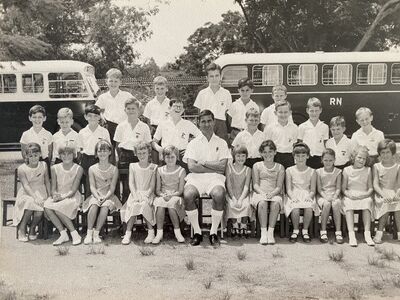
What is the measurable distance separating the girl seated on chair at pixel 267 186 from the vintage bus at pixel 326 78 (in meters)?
5.42

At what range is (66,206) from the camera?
14.2 ft

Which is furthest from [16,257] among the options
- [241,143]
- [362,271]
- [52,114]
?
[52,114]

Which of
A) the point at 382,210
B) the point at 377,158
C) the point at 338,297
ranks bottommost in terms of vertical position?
the point at 338,297

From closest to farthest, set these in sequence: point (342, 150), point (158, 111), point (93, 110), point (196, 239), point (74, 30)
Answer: point (196, 239) < point (342, 150) < point (93, 110) < point (158, 111) < point (74, 30)

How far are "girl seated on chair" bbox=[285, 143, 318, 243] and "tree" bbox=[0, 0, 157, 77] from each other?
198 centimetres

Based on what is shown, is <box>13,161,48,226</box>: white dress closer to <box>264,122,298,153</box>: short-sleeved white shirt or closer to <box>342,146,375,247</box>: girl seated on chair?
<box>264,122,298,153</box>: short-sleeved white shirt

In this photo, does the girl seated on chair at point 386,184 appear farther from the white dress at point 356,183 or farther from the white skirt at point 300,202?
the white skirt at point 300,202

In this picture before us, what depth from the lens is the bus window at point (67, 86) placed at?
986 centimetres

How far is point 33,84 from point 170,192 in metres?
6.40

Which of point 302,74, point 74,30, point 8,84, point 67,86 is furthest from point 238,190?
point 74,30

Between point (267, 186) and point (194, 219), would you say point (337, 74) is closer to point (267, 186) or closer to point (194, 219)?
point (267, 186)

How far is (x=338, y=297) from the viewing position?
321cm

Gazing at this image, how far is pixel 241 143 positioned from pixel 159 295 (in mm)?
1890

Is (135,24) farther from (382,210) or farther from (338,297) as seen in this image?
(338,297)
